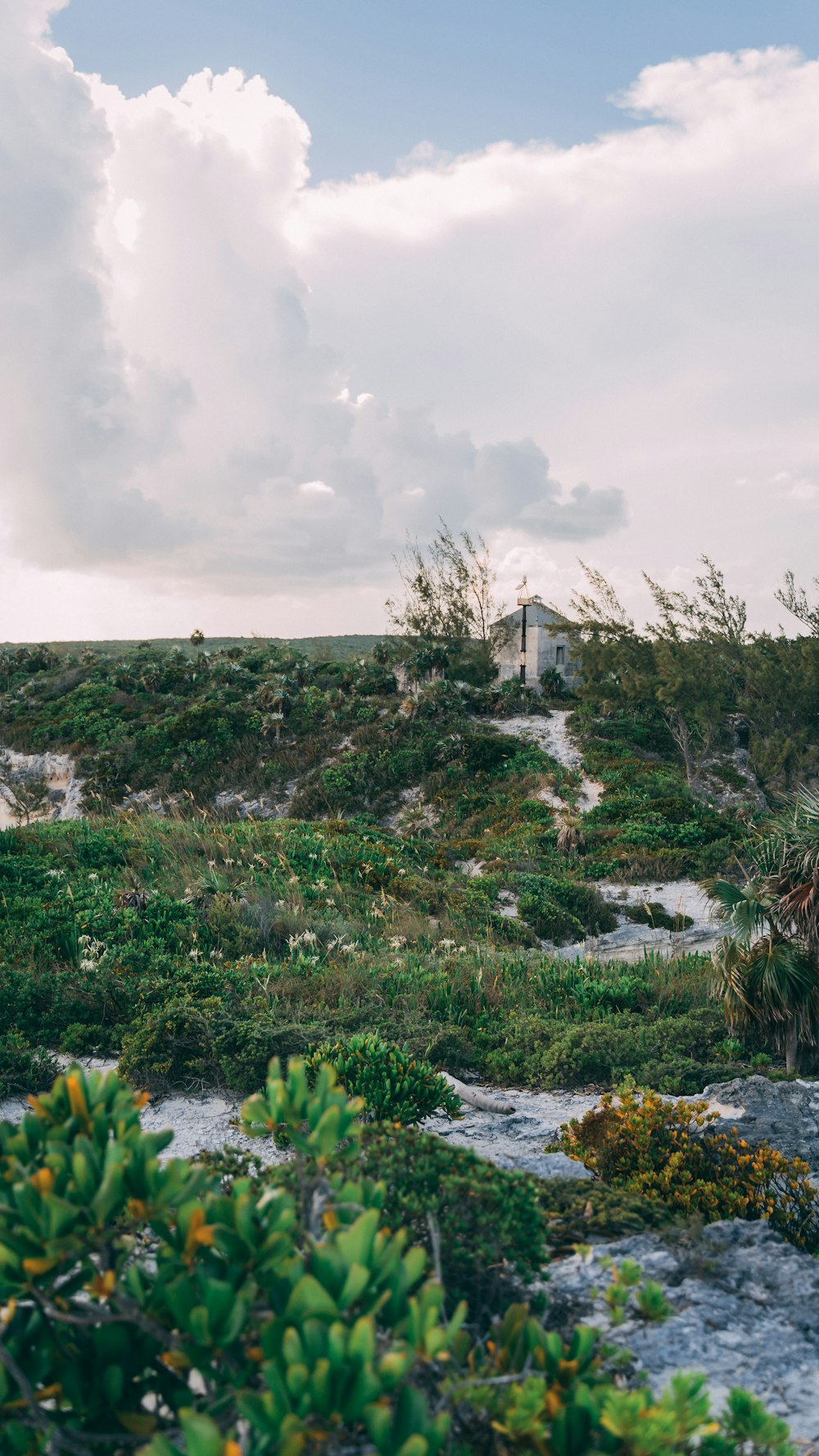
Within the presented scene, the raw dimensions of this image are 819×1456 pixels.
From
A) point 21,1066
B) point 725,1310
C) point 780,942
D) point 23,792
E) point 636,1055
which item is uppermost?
point 23,792

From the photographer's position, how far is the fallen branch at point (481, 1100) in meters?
6.62

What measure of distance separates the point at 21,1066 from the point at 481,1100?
3794mm

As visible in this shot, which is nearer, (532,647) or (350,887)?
(350,887)

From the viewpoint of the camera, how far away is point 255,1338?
86.4 inches

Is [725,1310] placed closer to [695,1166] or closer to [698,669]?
[695,1166]

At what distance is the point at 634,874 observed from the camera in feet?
59.1

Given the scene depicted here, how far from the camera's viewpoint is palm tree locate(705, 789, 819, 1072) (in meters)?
7.82

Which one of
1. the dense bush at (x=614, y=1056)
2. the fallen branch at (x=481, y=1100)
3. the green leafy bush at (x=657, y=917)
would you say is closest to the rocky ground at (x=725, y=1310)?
the fallen branch at (x=481, y=1100)

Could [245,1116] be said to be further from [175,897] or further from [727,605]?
[727,605]

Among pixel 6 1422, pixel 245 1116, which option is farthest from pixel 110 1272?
pixel 245 1116

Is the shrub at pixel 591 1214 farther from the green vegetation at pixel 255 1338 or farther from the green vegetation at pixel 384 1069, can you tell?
the green vegetation at pixel 255 1338

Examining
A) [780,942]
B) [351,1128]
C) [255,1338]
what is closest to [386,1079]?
[351,1128]

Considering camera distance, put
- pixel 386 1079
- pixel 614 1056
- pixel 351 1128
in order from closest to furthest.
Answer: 1. pixel 351 1128
2. pixel 386 1079
3. pixel 614 1056

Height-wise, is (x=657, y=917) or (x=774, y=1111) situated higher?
(x=774, y=1111)
